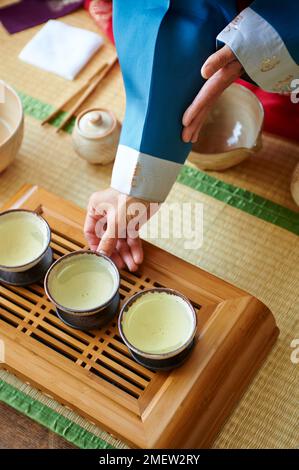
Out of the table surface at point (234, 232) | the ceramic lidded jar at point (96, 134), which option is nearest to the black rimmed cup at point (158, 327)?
the table surface at point (234, 232)

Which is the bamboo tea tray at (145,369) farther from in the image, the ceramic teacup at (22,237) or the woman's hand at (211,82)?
the woman's hand at (211,82)

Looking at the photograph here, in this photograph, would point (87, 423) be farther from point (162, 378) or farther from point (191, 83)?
point (191, 83)

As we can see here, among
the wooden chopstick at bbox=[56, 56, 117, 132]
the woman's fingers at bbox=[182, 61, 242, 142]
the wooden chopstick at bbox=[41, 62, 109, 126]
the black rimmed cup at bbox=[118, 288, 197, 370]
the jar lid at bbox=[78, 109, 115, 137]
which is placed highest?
the woman's fingers at bbox=[182, 61, 242, 142]

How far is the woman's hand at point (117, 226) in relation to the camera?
1577 millimetres

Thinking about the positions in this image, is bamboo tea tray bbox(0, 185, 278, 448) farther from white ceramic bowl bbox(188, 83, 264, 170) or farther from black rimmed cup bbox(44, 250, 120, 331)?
white ceramic bowl bbox(188, 83, 264, 170)

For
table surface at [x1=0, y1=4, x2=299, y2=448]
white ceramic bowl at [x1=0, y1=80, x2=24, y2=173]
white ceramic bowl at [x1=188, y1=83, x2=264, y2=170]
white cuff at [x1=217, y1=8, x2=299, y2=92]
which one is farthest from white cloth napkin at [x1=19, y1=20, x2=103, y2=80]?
white cuff at [x1=217, y1=8, x2=299, y2=92]

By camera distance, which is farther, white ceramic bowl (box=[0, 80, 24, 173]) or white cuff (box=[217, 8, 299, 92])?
white ceramic bowl (box=[0, 80, 24, 173])

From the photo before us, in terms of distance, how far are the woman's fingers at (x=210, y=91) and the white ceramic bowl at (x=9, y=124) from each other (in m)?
0.57

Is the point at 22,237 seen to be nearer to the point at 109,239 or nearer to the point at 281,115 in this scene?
the point at 109,239

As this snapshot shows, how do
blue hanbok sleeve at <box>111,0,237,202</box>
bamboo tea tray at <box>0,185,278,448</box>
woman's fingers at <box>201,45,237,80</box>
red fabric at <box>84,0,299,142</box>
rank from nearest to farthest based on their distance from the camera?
bamboo tea tray at <box>0,185,278,448</box>
woman's fingers at <box>201,45,237,80</box>
blue hanbok sleeve at <box>111,0,237,202</box>
red fabric at <box>84,0,299,142</box>

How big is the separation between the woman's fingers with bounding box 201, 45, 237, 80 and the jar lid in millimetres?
562

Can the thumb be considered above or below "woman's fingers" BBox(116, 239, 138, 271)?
above

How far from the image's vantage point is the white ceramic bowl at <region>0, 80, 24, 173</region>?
192cm
